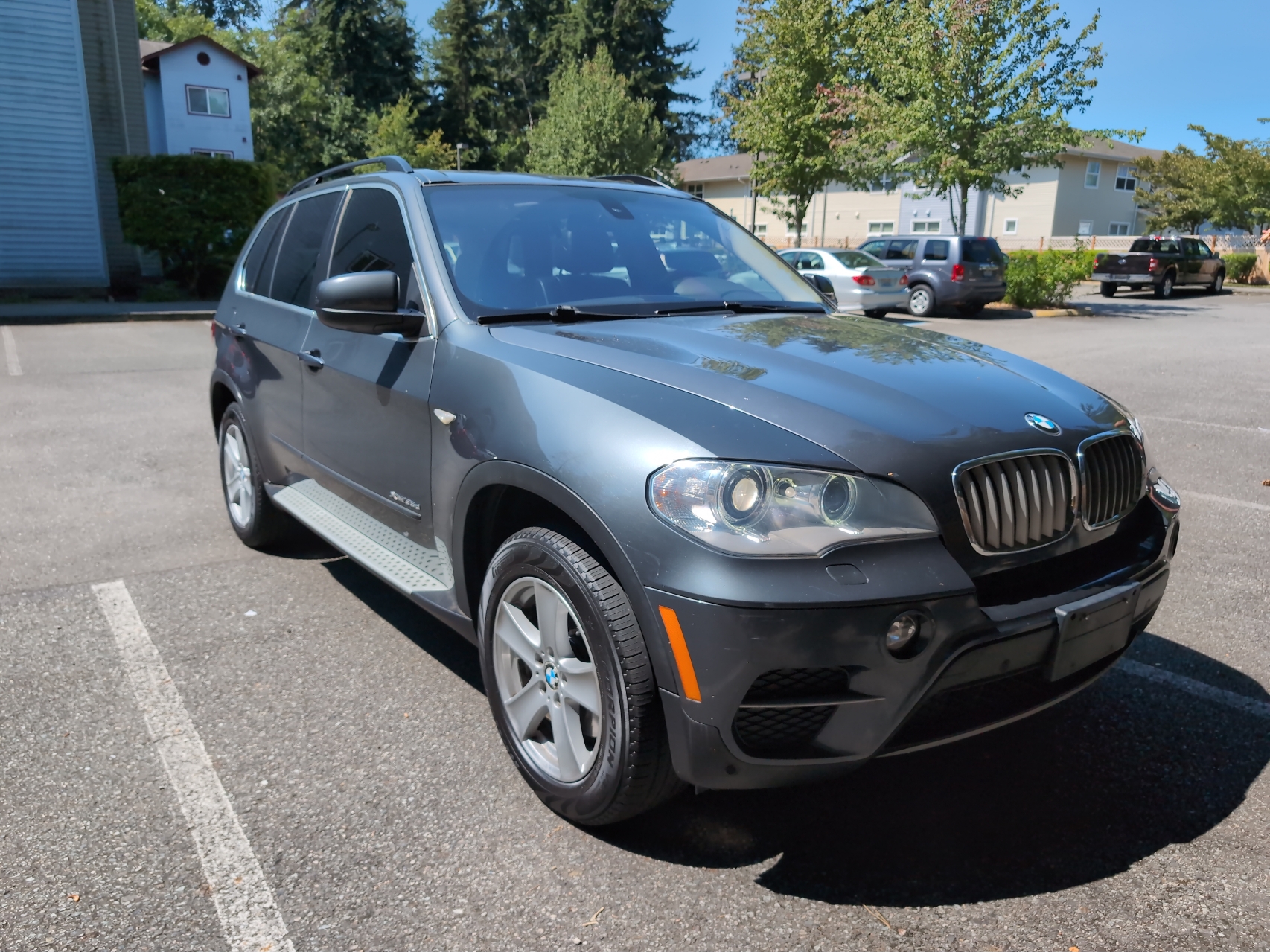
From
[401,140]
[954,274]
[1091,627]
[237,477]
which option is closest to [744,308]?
[1091,627]

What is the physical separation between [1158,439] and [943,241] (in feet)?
46.3

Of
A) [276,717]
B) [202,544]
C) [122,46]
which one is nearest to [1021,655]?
[276,717]

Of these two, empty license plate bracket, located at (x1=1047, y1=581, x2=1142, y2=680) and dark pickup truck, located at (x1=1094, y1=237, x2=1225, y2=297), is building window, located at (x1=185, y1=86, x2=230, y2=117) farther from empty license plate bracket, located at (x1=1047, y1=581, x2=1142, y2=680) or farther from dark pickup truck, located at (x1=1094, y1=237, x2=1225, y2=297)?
empty license plate bracket, located at (x1=1047, y1=581, x2=1142, y2=680)

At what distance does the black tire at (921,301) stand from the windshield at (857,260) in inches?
40.3

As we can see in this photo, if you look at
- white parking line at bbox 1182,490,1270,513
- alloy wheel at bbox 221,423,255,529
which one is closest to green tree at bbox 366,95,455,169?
alloy wheel at bbox 221,423,255,529

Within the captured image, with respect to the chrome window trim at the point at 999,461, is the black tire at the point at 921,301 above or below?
below

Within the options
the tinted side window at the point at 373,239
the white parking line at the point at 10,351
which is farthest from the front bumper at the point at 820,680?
the white parking line at the point at 10,351

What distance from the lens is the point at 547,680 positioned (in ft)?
8.68

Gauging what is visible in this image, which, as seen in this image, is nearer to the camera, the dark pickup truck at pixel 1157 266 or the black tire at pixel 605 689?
the black tire at pixel 605 689

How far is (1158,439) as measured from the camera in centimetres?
780

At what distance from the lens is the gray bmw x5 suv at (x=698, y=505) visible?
85.0 inches

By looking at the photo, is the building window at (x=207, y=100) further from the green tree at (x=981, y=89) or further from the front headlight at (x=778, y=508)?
the front headlight at (x=778, y=508)

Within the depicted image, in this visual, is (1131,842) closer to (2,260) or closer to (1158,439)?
(1158,439)

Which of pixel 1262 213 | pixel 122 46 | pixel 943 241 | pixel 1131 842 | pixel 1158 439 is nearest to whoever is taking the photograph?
pixel 1131 842
